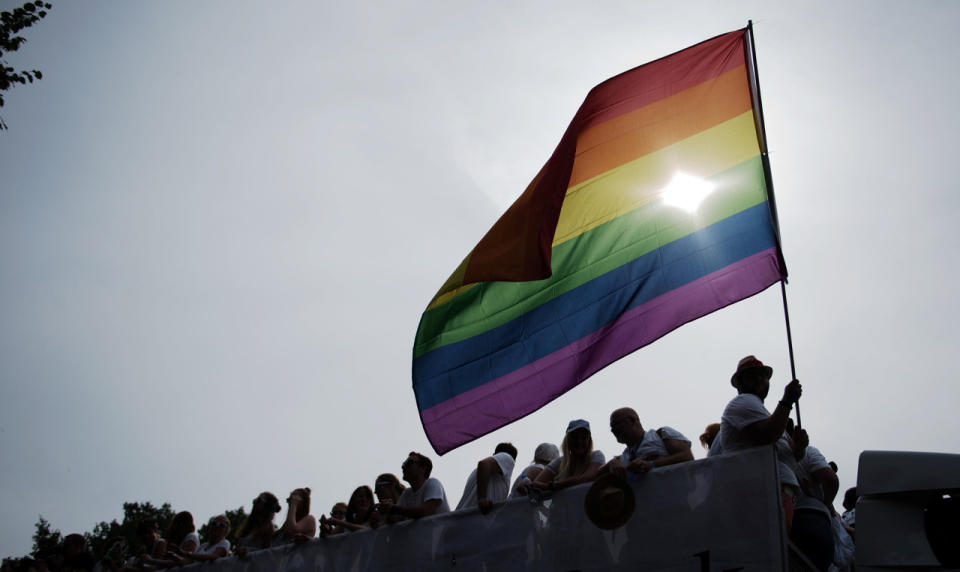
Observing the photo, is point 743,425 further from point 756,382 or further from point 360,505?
point 360,505

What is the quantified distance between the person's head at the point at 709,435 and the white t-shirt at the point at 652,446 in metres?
0.99

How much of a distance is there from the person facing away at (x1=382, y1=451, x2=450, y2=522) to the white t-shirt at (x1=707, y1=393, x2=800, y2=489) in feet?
8.31

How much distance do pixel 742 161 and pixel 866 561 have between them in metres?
3.57

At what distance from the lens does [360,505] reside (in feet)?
25.7

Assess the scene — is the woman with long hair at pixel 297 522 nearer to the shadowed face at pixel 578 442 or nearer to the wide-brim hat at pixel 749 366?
the shadowed face at pixel 578 442

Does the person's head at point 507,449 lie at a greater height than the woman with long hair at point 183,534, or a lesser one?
greater

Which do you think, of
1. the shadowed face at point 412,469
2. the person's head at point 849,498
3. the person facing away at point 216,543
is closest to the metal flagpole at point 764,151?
the person's head at point 849,498

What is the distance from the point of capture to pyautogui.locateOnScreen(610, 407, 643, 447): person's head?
590cm

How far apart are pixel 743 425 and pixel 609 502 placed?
95 centimetres

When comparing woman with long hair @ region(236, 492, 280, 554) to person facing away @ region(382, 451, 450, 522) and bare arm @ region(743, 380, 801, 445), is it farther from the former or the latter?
bare arm @ region(743, 380, 801, 445)

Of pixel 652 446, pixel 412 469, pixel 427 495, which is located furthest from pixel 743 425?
pixel 412 469

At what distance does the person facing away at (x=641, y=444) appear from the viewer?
543 cm

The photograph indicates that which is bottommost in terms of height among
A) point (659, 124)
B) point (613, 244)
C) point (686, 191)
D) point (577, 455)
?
point (577, 455)

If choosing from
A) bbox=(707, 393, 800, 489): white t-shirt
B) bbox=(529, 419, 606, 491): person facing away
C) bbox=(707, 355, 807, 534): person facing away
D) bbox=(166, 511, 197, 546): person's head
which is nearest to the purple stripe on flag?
bbox=(529, 419, 606, 491): person facing away
